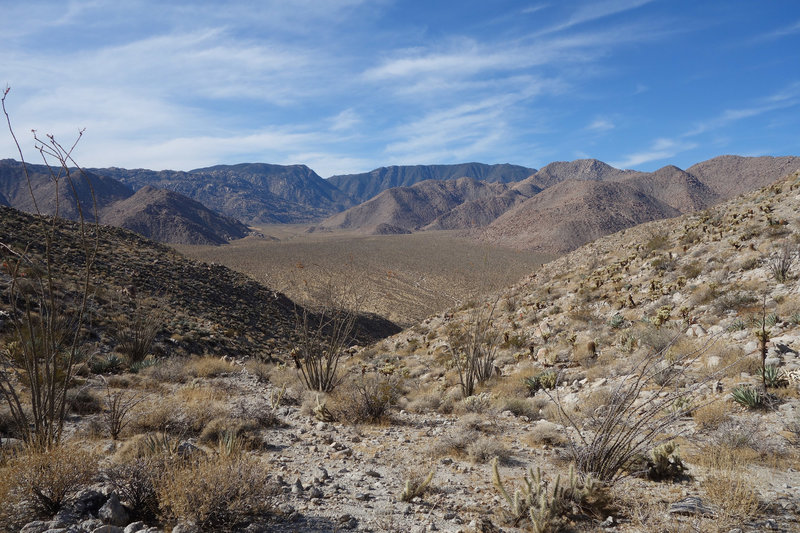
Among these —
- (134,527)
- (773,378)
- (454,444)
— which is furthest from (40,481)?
(773,378)

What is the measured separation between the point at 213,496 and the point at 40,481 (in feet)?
4.49

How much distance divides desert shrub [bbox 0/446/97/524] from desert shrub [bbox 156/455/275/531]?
2.24ft

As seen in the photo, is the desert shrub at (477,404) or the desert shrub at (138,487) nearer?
the desert shrub at (138,487)

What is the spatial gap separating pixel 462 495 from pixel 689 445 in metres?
2.79

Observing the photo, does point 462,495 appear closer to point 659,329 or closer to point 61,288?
point 659,329

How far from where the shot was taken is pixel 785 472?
3840 millimetres


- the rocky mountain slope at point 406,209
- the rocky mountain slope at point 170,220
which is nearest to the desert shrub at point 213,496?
the rocky mountain slope at point 170,220

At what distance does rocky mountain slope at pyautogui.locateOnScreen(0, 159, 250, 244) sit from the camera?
3634 inches

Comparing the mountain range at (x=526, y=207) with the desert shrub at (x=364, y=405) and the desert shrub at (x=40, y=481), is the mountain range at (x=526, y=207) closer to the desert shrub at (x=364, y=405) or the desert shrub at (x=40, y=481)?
the desert shrub at (x=364, y=405)

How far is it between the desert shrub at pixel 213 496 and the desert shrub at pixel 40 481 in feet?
2.24

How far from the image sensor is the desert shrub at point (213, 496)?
3.02 m

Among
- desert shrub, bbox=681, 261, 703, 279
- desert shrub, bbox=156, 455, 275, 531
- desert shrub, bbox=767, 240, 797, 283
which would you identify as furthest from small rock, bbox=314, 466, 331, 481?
desert shrub, bbox=681, 261, 703, 279

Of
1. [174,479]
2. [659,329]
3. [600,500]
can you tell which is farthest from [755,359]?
[174,479]

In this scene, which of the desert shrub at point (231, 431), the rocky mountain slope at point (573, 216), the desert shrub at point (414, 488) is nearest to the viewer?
the desert shrub at point (414, 488)
